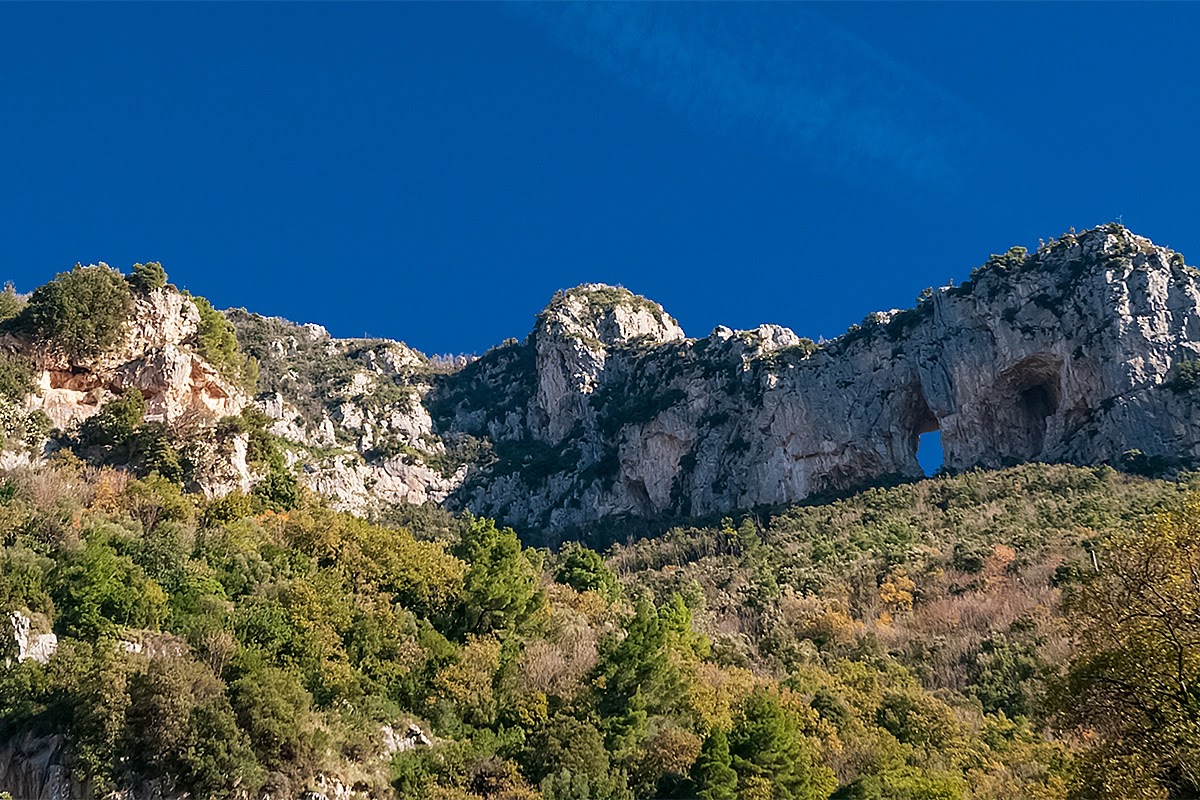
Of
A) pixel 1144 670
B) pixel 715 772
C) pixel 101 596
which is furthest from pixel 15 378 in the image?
pixel 1144 670

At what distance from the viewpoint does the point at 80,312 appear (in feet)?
154

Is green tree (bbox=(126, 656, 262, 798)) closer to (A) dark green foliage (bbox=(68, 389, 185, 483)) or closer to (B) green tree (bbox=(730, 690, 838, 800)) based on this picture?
(B) green tree (bbox=(730, 690, 838, 800))

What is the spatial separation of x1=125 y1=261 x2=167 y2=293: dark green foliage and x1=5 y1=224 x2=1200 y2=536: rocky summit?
284 cm

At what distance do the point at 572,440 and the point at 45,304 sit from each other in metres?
57.7

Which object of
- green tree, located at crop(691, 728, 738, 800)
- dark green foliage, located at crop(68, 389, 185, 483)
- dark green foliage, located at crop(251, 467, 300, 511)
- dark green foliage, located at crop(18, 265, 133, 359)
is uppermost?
dark green foliage, located at crop(18, 265, 133, 359)

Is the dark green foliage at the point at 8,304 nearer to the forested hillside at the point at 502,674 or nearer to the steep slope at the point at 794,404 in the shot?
the forested hillside at the point at 502,674

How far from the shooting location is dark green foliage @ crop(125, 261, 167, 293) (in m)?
50.2

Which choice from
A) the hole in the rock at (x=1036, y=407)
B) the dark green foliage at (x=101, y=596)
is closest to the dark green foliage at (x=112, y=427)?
the dark green foliage at (x=101, y=596)

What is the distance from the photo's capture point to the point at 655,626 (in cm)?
3538

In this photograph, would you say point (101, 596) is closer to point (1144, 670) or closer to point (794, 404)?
point (1144, 670)

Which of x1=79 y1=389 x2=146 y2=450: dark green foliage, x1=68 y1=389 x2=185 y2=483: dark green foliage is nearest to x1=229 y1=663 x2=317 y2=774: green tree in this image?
x1=68 y1=389 x2=185 y2=483: dark green foliage

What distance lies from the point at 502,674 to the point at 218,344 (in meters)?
28.4

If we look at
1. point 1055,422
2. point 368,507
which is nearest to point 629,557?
point 368,507

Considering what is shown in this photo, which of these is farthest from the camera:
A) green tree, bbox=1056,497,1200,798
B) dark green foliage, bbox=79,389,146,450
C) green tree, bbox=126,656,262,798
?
dark green foliage, bbox=79,389,146,450
